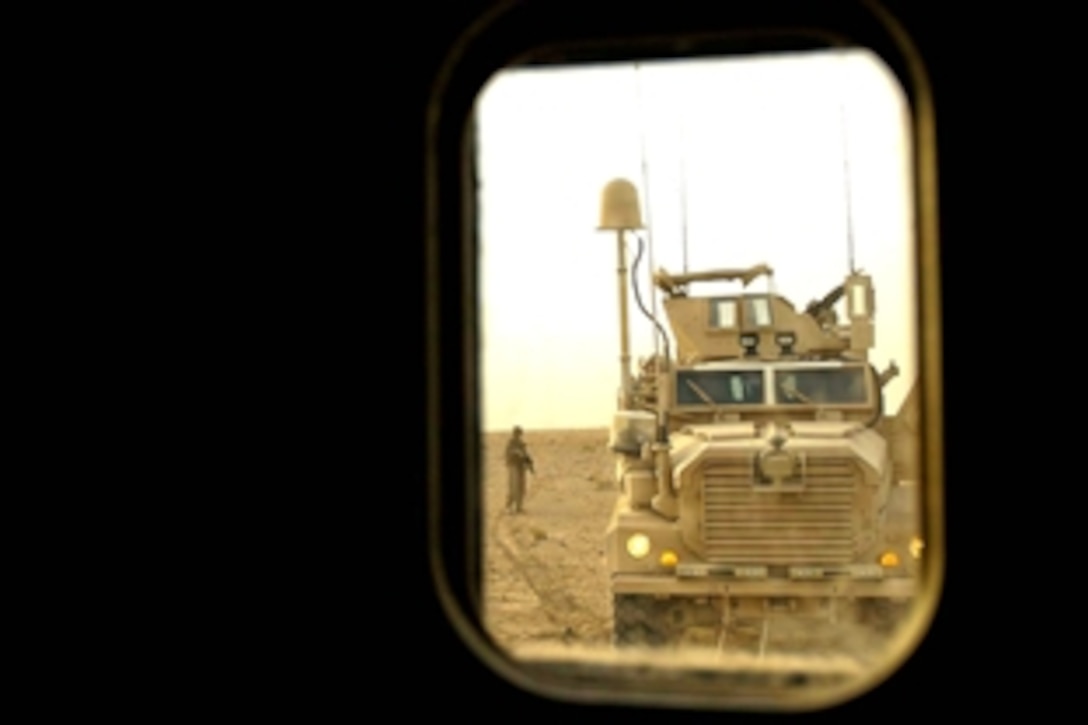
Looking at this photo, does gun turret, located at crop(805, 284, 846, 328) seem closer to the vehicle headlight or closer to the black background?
the vehicle headlight

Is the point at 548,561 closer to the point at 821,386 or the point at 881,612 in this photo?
the point at 821,386

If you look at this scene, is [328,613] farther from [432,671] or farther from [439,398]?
[439,398]

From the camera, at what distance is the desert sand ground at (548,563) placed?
9086mm

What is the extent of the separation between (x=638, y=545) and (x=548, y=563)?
7709 mm

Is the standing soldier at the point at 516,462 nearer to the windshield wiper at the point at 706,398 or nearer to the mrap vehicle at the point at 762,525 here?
the windshield wiper at the point at 706,398

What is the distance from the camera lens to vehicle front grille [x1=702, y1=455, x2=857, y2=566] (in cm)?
691

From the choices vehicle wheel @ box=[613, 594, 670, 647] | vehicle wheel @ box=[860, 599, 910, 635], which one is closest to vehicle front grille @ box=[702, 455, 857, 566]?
vehicle wheel @ box=[860, 599, 910, 635]

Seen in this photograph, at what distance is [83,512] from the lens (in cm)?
186

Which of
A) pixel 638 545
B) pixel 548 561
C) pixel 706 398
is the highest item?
pixel 706 398

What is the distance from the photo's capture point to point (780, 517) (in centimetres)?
696

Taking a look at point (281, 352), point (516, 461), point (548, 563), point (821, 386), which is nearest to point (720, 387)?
point (821, 386)

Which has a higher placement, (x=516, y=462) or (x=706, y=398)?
(x=706, y=398)

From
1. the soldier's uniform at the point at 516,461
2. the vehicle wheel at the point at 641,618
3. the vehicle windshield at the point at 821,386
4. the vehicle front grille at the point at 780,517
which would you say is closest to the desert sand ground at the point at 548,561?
the vehicle wheel at the point at 641,618

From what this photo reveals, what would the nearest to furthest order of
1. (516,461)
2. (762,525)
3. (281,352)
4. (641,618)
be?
(281,352), (762,525), (641,618), (516,461)
